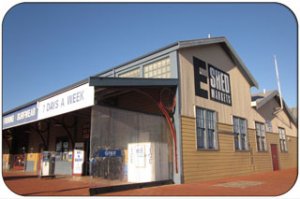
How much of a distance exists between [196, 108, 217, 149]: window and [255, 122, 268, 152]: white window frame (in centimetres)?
578

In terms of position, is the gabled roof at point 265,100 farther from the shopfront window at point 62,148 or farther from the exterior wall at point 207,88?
the shopfront window at point 62,148

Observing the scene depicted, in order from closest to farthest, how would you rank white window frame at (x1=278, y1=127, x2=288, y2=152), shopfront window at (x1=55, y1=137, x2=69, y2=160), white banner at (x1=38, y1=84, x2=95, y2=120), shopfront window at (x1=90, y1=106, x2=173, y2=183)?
white banner at (x1=38, y1=84, x2=95, y2=120)
shopfront window at (x1=90, y1=106, x2=173, y2=183)
shopfront window at (x1=55, y1=137, x2=69, y2=160)
white window frame at (x1=278, y1=127, x2=288, y2=152)

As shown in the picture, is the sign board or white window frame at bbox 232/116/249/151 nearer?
the sign board

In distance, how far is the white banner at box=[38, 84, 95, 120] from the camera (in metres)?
9.81

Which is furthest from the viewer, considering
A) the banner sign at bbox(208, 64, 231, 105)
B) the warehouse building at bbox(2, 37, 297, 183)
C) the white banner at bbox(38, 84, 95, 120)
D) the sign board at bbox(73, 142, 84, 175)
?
the sign board at bbox(73, 142, 84, 175)

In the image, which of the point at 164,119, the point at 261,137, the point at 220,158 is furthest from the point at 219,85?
the point at 261,137

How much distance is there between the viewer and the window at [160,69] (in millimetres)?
13258

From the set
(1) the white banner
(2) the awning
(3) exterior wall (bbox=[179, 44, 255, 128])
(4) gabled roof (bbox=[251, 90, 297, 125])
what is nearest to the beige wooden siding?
(3) exterior wall (bbox=[179, 44, 255, 128])

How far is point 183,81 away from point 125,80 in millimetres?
3392

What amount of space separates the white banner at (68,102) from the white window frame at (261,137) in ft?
42.3

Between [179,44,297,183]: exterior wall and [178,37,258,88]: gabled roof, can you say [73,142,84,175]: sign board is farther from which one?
[178,37,258,88]: gabled roof

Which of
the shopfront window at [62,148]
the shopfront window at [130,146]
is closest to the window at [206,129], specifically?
the shopfront window at [130,146]

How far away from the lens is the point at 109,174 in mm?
11906

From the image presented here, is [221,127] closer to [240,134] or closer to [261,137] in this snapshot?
[240,134]
